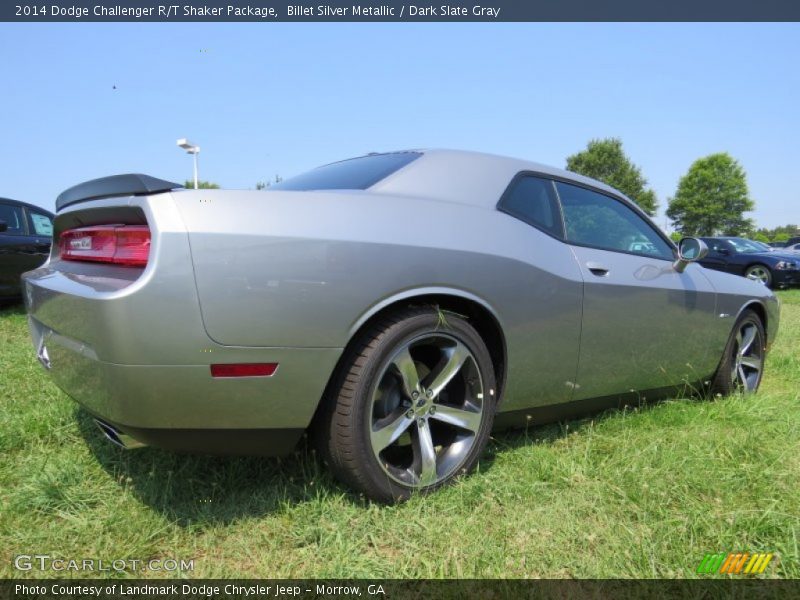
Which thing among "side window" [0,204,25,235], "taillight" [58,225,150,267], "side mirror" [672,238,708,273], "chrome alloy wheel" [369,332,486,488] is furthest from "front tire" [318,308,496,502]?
"side window" [0,204,25,235]

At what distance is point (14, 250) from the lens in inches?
251

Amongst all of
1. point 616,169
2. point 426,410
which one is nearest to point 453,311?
point 426,410

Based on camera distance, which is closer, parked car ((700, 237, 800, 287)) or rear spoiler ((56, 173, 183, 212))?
rear spoiler ((56, 173, 183, 212))

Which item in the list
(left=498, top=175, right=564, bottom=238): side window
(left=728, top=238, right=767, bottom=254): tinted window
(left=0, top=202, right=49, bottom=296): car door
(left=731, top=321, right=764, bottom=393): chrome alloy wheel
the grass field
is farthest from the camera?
(left=728, top=238, right=767, bottom=254): tinted window

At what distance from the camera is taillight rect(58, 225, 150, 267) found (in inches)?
66.9

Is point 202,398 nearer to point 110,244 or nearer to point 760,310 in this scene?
point 110,244

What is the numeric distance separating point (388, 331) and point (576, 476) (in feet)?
3.36

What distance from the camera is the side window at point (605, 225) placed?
2.68 metres

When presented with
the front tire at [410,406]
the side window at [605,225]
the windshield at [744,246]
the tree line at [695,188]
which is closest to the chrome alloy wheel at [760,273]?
the windshield at [744,246]

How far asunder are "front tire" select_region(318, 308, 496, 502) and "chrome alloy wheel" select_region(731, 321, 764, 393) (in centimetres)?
238

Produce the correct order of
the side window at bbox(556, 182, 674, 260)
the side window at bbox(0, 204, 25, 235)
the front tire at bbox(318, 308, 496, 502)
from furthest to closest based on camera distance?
the side window at bbox(0, 204, 25, 235) < the side window at bbox(556, 182, 674, 260) < the front tire at bbox(318, 308, 496, 502)

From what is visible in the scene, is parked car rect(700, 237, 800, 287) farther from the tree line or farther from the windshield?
the tree line

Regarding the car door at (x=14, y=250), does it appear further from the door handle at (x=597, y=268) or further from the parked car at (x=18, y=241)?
the door handle at (x=597, y=268)

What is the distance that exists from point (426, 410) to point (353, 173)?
3.57ft
